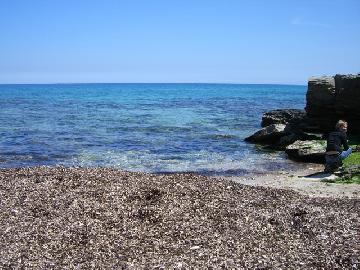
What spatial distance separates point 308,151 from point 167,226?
1609 centimetres

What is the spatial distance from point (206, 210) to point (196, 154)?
15.4 metres

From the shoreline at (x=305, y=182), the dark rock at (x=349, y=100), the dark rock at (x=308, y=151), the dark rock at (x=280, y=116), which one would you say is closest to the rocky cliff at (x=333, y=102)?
the dark rock at (x=349, y=100)

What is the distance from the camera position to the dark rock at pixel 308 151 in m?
25.7

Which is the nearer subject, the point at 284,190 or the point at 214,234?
the point at 214,234

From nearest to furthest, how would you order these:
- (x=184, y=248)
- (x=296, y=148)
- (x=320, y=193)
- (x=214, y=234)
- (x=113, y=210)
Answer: (x=184, y=248) < (x=214, y=234) < (x=113, y=210) < (x=320, y=193) < (x=296, y=148)

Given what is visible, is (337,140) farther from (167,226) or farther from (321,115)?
(321,115)

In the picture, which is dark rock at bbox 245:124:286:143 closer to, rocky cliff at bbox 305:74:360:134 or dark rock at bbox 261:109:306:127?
rocky cliff at bbox 305:74:360:134

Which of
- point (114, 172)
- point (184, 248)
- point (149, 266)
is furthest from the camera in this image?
point (114, 172)

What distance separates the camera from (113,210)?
45.3 ft

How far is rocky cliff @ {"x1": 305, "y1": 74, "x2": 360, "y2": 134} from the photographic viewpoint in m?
32.3

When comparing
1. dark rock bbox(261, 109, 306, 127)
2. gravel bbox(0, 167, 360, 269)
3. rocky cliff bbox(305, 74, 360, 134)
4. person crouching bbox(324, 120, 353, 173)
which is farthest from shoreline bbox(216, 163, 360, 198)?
dark rock bbox(261, 109, 306, 127)

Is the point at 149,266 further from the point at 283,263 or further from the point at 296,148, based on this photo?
the point at 296,148

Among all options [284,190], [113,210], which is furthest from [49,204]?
[284,190]

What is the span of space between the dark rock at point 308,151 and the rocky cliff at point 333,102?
5.79 metres
